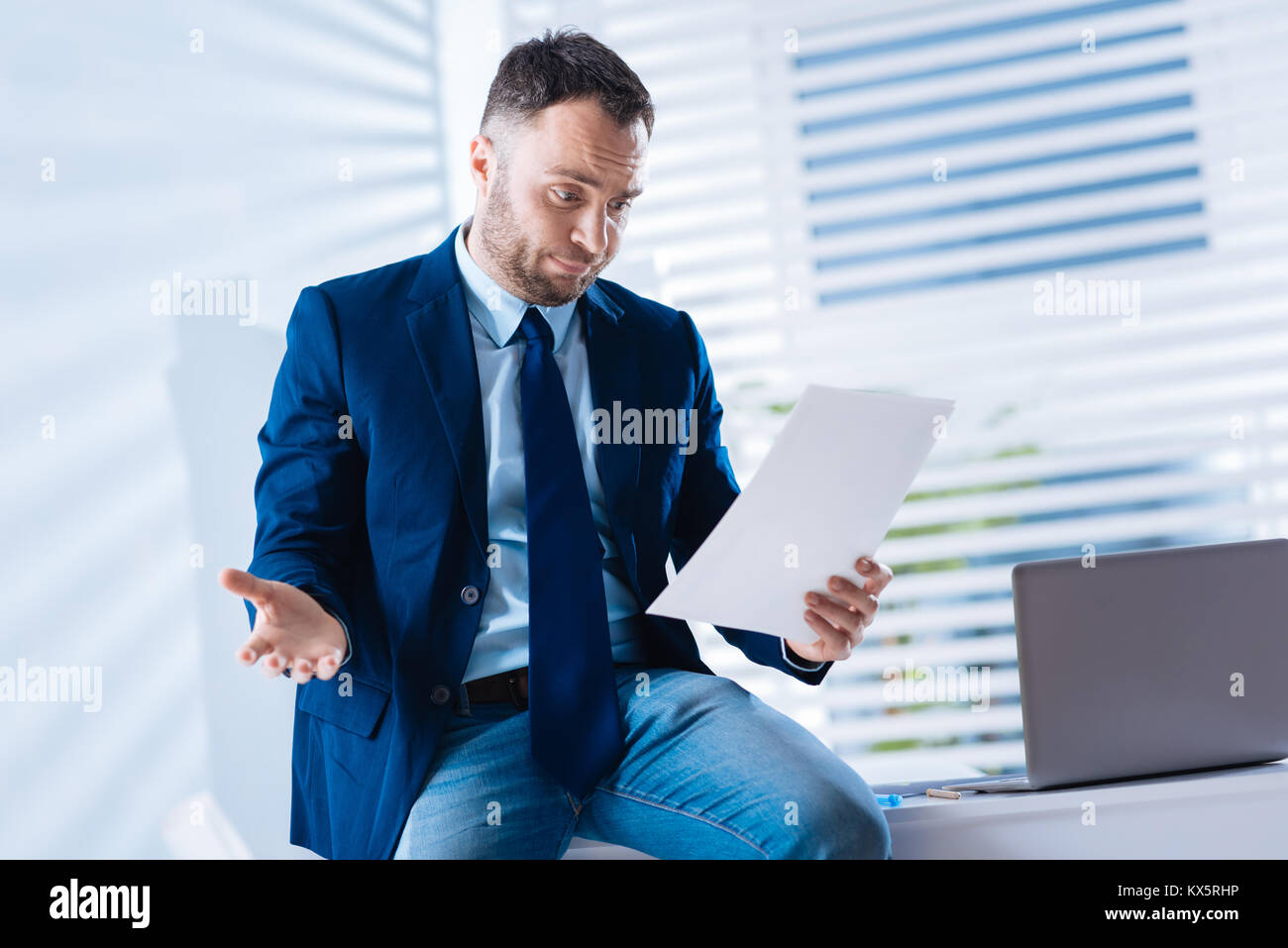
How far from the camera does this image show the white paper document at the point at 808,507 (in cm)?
112

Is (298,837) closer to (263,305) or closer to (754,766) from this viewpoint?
(754,766)

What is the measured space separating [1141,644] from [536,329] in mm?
988

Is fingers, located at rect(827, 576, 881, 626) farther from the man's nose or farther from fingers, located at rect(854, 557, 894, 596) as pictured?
the man's nose

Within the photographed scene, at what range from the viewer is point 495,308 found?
1.52 m

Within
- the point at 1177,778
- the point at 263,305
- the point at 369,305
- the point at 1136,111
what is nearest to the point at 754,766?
the point at 1177,778

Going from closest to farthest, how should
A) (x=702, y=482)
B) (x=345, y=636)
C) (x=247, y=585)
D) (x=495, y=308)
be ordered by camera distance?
(x=247, y=585) < (x=345, y=636) < (x=495, y=308) < (x=702, y=482)

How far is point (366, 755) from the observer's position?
Answer: 1311 mm

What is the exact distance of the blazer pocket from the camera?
1.31 meters

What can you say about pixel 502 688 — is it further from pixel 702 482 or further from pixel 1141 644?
pixel 1141 644

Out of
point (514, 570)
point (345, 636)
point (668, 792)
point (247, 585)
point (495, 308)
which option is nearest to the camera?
point (247, 585)

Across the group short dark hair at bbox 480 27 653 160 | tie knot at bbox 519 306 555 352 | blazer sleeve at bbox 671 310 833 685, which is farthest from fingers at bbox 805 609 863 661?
short dark hair at bbox 480 27 653 160

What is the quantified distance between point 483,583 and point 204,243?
3.41 feet

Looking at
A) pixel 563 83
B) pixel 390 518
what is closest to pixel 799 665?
pixel 390 518
